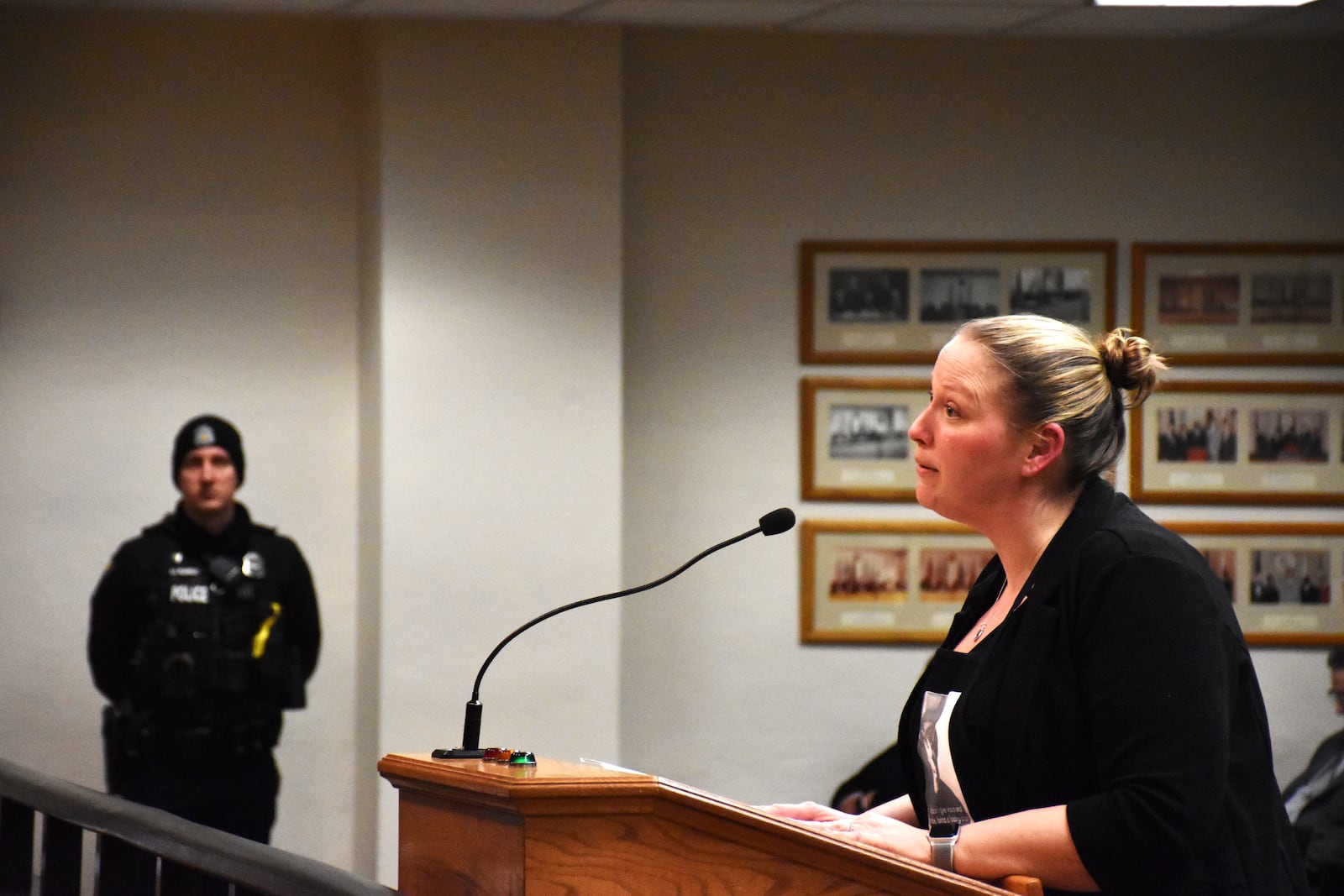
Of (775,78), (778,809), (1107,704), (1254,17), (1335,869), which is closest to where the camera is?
(1107,704)

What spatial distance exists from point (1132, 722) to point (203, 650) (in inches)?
113

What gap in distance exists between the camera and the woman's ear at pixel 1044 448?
1.72m

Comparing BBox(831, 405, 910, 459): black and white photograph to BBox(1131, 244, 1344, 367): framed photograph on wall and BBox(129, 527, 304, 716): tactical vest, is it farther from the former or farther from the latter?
BBox(129, 527, 304, 716): tactical vest

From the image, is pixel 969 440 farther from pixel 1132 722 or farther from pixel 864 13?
pixel 864 13

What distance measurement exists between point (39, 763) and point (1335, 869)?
12.6 ft

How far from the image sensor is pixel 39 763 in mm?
4586

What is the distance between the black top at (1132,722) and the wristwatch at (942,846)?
7 centimetres

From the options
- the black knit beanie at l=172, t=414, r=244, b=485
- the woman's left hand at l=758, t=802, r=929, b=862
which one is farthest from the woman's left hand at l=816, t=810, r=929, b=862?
the black knit beanie at l=172, t=414, r=244, b=485

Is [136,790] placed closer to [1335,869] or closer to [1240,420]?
[1335,869]

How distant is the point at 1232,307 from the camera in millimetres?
4891

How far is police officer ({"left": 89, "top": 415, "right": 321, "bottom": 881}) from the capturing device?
3.79 meters

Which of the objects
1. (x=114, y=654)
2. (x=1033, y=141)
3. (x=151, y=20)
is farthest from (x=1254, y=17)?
(x=114, y=654)

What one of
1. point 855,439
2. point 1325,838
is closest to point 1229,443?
point 855,439

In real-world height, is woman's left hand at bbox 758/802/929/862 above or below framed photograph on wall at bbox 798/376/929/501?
below
